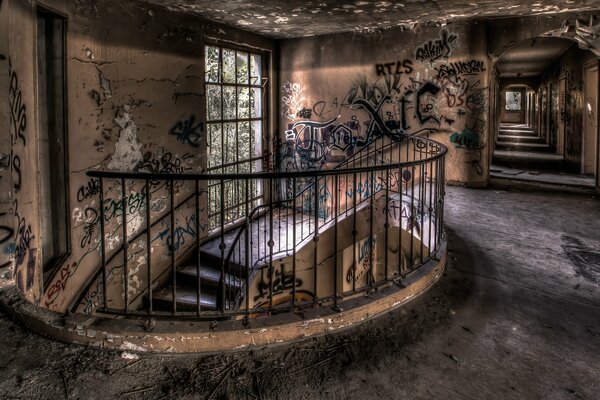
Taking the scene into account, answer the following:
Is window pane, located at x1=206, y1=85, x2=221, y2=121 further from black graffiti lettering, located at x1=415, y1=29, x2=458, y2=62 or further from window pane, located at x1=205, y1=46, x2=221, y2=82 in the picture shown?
black graffiti lettering, located at x1=415, y1=29, x2=458, y2=62

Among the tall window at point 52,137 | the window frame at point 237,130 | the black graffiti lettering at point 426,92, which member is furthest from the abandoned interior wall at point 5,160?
the black graffiti lettering at point 426,92

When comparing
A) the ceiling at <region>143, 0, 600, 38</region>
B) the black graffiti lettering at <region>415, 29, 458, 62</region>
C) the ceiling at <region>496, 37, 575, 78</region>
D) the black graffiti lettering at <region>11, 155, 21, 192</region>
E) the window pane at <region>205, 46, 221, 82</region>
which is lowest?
the black graffiti lettering at <region>11, 155, 21, 192</region>

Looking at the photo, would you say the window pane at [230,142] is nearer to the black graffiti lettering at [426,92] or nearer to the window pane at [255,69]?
the window pane at [255,69]

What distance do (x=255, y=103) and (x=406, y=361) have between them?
728cm

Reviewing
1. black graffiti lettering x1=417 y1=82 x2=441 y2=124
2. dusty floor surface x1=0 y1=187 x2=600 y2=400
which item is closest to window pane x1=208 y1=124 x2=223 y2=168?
black graffiti lettering x1=417 y1=82 x2=441 y2=124

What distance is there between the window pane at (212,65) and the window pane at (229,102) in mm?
322

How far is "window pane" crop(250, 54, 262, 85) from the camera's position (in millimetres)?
8680

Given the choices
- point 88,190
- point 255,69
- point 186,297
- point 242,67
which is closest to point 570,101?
point 255,69

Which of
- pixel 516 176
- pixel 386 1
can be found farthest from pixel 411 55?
pixel 516 176

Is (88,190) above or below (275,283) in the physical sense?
above

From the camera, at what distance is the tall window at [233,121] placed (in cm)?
745

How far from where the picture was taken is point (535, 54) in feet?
40.1

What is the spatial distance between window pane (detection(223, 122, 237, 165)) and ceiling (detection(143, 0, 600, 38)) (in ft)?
6.08

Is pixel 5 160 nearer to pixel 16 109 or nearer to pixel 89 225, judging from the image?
pixel 16 109
